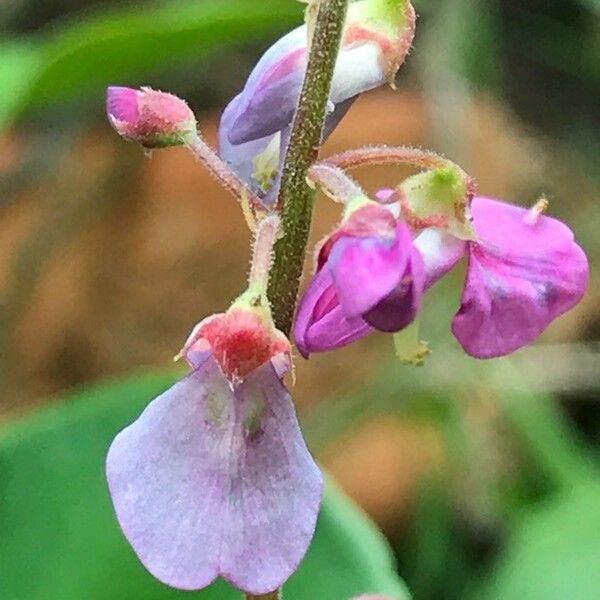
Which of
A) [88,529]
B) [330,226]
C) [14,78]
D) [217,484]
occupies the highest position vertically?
[217,484]

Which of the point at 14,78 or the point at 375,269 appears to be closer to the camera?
the point at 375,269

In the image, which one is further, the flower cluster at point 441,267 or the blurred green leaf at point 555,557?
the blurred green leaf at point 555,557

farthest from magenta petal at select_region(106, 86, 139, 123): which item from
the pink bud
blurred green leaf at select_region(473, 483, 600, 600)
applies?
blurred green leaf at select_region(473, 483, 600, 600)

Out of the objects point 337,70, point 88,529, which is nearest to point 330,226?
point 88,529

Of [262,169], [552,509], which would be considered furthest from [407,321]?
[552,509]

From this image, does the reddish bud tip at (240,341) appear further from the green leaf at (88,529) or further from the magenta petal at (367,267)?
the green leaf at (88,529)

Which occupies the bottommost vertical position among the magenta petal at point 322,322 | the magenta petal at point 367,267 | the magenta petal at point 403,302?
the magenta petal at point 322,322

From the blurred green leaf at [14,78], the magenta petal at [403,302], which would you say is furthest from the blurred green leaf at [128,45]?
the magenta petal at [403,302]

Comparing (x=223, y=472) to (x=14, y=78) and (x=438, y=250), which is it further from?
(x=14, y=78)
